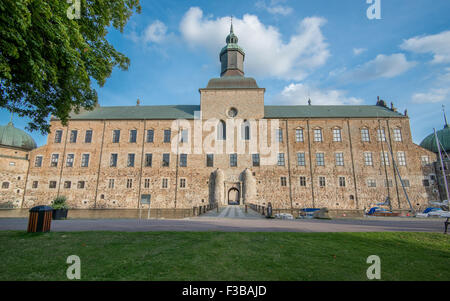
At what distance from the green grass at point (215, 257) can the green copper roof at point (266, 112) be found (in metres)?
26.9

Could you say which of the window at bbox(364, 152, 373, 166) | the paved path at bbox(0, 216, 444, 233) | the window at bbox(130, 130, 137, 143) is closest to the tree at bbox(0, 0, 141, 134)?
the paved path at bbox(0, 216, 444, 233)

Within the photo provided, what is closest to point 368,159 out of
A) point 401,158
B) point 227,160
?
point 401,158

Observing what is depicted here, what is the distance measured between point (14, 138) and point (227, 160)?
1262 inches

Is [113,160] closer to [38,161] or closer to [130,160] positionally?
[130,160]

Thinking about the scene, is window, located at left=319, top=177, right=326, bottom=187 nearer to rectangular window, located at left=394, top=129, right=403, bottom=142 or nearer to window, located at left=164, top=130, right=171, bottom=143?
rectangular window, located at left=394, top=129, right=403, bottom=142

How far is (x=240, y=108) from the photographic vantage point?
1242 inches

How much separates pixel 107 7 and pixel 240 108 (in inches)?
973

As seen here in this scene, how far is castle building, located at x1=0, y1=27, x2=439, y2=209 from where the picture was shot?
1150 inches

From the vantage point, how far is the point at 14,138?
32.4 meters

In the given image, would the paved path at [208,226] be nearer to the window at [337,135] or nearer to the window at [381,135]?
the window at [337,135]

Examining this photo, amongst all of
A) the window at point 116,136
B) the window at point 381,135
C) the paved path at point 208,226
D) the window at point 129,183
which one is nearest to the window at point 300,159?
the window at point 381,135

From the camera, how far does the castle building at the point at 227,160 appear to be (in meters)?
29.2

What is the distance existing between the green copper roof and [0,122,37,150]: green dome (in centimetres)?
837

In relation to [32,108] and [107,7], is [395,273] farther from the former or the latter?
[32,108]
